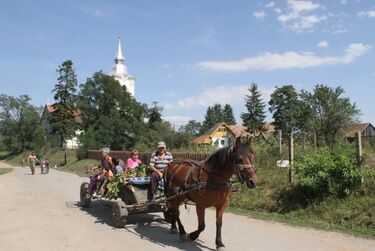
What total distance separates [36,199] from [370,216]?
12387 millimetres

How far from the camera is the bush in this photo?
11992 millimetres

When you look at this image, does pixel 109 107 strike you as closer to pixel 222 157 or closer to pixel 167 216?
pixel 167 216

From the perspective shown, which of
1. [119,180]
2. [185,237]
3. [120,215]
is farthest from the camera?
[119,180]

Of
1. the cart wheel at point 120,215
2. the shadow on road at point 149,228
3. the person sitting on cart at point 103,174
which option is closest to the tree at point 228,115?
the person sitting on cart at point 103,174

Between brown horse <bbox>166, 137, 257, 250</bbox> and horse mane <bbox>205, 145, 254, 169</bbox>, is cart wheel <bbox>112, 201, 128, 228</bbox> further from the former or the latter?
horse mane <bbox>205, 145, 254, 169</bbox>

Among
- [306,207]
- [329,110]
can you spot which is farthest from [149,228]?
[329,110]

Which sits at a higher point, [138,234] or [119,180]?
[119,180]

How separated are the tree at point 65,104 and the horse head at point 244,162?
8083cm

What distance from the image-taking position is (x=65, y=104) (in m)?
87.8

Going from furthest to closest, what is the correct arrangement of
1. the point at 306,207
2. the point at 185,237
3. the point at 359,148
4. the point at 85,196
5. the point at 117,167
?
the point at 85,196, the point at 117,167, the point at 306,207, the point at 359,148, the point at 185,237

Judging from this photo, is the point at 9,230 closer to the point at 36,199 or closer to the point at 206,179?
the point at 206,179

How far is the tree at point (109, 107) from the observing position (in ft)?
243

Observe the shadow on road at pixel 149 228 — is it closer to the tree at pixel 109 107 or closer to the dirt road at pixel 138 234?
the dirt road at pixel 138 234

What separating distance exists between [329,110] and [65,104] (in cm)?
4862
